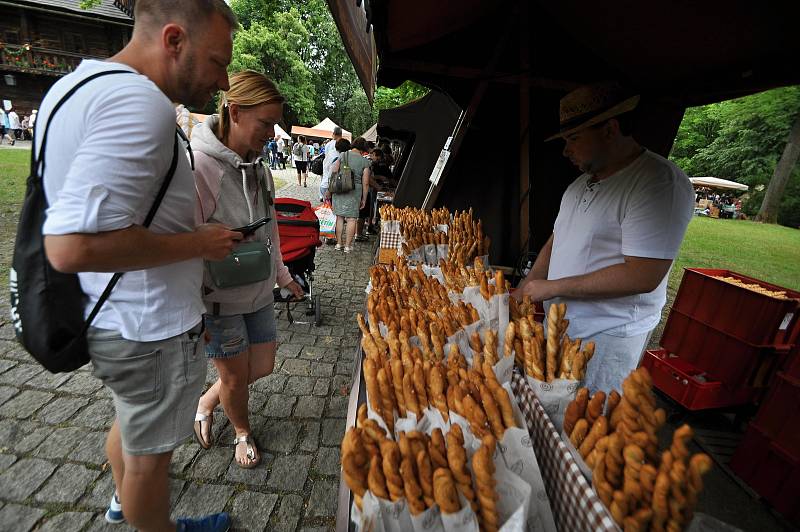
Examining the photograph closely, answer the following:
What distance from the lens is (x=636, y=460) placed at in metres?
0.86

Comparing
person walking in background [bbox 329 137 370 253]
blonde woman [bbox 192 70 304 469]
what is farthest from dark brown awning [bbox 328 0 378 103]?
person walking in background [bbox 329 137 370 253]

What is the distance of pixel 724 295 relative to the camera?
10.6 feet

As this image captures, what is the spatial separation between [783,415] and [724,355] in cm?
78

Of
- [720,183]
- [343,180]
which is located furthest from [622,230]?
[720,183]

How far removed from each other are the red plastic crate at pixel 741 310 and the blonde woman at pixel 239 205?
144 inches

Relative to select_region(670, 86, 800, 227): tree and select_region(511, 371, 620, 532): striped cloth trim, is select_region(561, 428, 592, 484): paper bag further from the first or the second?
select_region(670, 86, 800, 227): tree

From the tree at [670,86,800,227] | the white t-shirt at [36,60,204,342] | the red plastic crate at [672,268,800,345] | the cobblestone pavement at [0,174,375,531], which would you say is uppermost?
the tree at [670,86,800,227]

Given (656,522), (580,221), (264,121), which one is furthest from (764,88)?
(264,121)

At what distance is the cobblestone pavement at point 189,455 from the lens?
2.07 metres

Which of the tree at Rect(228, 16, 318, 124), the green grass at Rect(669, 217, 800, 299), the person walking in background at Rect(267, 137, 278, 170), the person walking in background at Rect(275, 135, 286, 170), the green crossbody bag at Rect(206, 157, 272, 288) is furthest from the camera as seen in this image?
the tree at Rect(228, 16, 318, 124)

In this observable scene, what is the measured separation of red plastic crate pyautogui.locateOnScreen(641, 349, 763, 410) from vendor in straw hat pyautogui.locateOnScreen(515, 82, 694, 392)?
66.3 inches

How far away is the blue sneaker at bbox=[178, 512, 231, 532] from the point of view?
1.83 m

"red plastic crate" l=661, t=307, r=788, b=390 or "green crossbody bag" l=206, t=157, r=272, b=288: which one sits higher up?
"green crossbody bag" l=206, t=157, r=272, b=288

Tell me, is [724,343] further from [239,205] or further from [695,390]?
[239,205]
